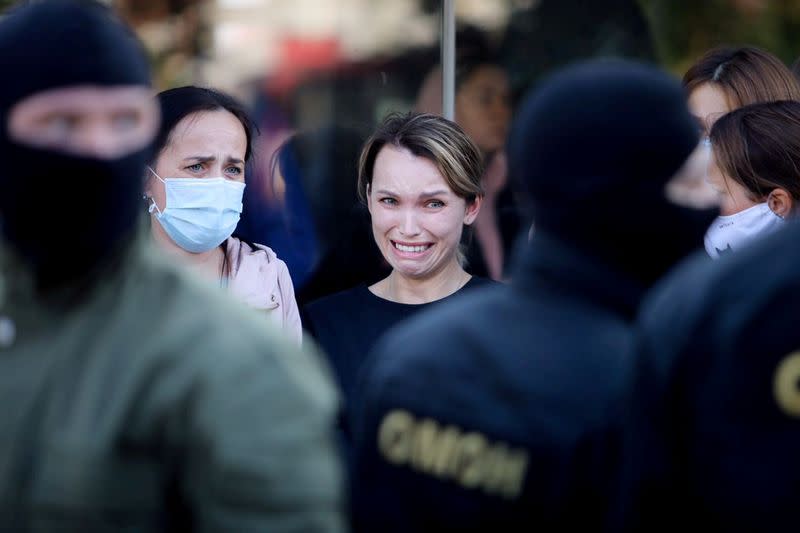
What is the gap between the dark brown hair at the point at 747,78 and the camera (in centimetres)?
446

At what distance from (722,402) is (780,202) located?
232cm

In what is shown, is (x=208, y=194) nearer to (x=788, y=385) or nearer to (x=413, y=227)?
(x=413, y=227)

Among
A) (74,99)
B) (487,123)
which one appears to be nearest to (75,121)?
(74,99)

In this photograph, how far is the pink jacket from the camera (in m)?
4.13

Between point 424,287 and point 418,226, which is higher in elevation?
point 418,226

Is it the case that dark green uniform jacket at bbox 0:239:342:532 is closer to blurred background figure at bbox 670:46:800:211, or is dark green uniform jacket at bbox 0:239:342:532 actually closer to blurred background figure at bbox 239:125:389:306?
blurred background figure at bbox 670:46:800:211

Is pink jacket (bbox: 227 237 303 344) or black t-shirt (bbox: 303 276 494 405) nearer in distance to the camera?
black t-shirt (bbox: 303 276 494 405)

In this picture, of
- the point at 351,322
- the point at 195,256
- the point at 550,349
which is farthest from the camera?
the point at 195,256

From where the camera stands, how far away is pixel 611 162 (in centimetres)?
202

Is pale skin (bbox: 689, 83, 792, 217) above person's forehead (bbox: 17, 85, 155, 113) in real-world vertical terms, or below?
above

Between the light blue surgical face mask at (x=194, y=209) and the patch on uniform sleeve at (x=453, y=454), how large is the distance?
2078 millimetres

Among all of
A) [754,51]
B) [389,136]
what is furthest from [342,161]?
[754,51]

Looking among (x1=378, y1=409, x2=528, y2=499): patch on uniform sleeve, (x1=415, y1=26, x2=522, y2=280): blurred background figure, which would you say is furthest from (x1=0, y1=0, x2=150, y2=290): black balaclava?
(x1=415, y1=26, x2=522, y2=280): blurred background figure

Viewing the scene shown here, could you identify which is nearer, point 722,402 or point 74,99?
point 74,99
